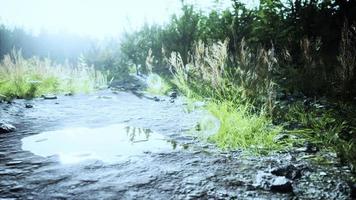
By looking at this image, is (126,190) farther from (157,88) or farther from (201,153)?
(157,88)

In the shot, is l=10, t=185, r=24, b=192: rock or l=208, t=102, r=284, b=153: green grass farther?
l=208, t=102, r=284, b=153: green grass

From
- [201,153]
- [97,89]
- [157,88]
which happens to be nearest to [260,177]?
[201,153]

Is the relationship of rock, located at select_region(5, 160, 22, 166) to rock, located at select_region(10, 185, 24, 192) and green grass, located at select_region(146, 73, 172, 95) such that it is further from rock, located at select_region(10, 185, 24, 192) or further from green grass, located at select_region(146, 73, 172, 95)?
green grass, located at select_region(146, 73, 172, 95)

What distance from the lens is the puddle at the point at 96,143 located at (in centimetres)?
297

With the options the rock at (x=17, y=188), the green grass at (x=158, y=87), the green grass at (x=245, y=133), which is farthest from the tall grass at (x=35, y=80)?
the green grass at (x=245, y=133)

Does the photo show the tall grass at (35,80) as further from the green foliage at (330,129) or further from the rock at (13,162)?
the green foliage at (330,129)

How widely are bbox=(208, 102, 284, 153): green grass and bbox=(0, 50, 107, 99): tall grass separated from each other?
5.65 metres

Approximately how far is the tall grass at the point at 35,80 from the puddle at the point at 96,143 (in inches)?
161

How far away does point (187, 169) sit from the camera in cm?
252

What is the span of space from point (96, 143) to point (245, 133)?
161 centimetres

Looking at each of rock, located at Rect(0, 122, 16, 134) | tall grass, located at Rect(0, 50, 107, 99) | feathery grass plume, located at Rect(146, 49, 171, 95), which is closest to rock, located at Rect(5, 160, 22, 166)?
rock, located at Rect(0, 122, 16, 134)

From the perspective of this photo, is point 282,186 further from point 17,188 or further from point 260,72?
point 260,72

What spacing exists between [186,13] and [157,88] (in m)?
3.42

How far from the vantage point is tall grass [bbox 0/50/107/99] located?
802 cm
